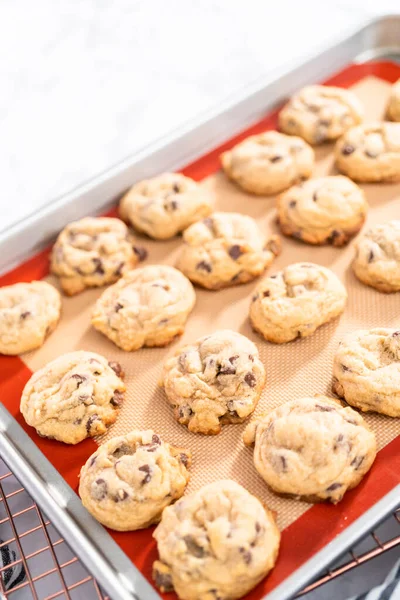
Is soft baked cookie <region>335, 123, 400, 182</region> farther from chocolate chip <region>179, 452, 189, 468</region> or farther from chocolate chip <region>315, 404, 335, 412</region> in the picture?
chocolate chip <region>179, 452, 189, 468</region>

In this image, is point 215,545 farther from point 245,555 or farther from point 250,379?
point 250,379

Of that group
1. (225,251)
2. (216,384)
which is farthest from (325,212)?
(216,384)

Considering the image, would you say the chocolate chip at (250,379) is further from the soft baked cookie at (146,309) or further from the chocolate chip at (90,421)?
the chocolate chip at (90,421)

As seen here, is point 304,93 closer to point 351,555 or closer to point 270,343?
point 270,343

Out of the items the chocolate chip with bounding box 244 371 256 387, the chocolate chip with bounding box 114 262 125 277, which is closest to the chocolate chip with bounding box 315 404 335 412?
the chocolate chip with bounding box 244 371 256 387

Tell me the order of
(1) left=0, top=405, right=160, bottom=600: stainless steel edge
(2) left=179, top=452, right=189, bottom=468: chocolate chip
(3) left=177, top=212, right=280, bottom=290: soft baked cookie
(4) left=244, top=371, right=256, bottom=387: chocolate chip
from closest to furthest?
1. (1) left=0, top=405, right=160, bottom=600: stainless steel edge
2. (2) left=179, top=452, right=189, bottom=468: chocolate chip
3. (4) left=244, top=371, right=256, bottom=387: chocolate chip
4. (3) left=177, top=212, right=280, bottom=290: soft baked cookie

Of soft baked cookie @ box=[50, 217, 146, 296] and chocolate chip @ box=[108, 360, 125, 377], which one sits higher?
soft baked cookie @ box=[50, 217, 146, 296]

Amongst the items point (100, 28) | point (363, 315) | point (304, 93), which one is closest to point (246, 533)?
point (363, 315)
